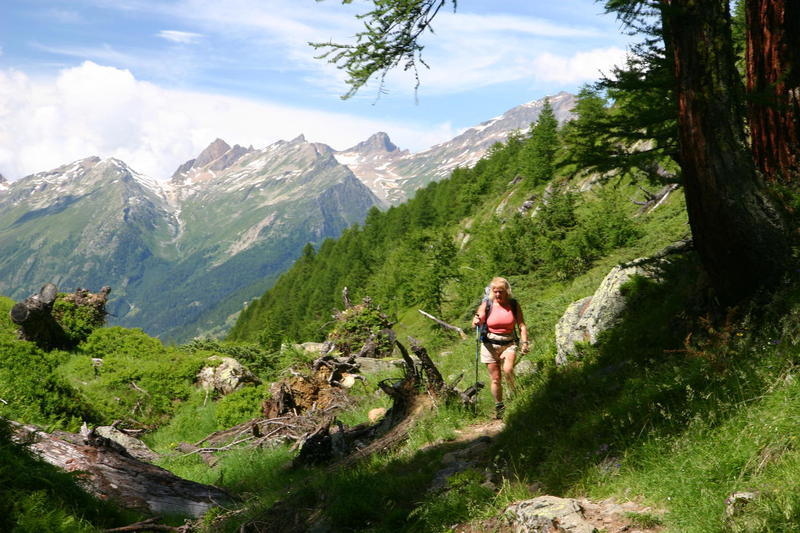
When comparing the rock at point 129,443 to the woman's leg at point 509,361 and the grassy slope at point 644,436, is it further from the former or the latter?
the woman's leg at point 509,361

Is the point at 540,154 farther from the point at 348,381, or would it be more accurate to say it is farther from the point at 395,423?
the point at 395,423

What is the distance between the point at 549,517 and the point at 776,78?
599 cm

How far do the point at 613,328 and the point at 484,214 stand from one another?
199ft

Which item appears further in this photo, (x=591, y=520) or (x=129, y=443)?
(x=129, y=443)

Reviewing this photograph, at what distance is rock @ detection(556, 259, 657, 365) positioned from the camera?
25.9ft

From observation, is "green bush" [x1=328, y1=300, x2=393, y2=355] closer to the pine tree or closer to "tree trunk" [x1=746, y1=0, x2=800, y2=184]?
"tree trunk" [x1=746, y1=0, x2=800, y2=184]

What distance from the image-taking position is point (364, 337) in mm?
19109

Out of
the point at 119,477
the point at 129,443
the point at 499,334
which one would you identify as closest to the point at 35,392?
the point at 129,443

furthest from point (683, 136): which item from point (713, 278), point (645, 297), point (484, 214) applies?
point (484, 214)

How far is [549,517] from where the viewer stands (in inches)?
147

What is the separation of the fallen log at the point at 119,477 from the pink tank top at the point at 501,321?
16.2 ft

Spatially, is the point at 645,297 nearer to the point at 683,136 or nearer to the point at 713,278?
the point at 713,278

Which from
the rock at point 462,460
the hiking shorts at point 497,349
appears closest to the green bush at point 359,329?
the hiking shorts at point 497,349

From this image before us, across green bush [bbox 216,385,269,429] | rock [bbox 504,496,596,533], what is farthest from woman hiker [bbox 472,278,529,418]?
green bush [bbox 216,385,269,429]
